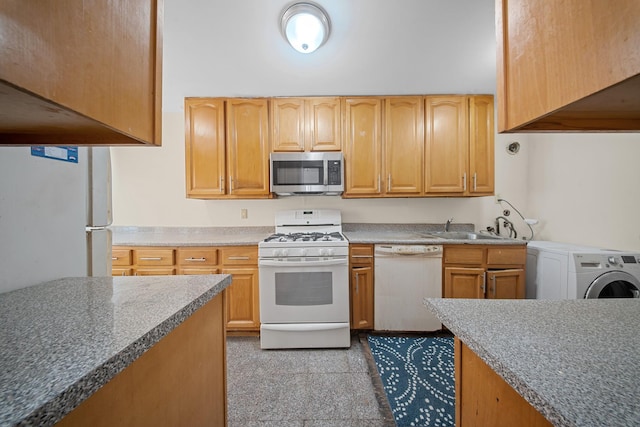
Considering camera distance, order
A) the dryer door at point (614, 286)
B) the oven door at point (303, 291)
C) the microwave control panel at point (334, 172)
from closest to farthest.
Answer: the dryer door at point (614, 286)
the oven door at point (303, 291)
the microwave control panel at point (334, 172)

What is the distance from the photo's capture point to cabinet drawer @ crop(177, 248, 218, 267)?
7.07 feet

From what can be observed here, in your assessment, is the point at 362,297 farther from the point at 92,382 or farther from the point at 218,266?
the point at 92,382

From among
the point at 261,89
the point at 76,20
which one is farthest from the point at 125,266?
the point at 76,20

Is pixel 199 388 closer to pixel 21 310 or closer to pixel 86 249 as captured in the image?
pixel 21 310

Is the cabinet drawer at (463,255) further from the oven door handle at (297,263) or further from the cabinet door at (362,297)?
the oven door handle at (297,263)

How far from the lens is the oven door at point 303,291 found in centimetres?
201

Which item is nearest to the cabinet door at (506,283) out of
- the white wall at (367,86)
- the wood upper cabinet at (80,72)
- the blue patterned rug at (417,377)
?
the blue patterned rug at (417,377)

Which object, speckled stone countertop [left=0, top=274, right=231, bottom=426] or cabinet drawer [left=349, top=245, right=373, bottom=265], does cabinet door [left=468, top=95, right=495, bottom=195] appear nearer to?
cabinet drawer [left=349, top=245, right=373, bottom=265]

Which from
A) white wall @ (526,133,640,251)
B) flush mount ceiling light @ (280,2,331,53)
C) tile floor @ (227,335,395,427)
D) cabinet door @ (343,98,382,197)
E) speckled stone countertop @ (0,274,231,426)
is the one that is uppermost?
flush mount ceiling light @ (280,2,331,53)

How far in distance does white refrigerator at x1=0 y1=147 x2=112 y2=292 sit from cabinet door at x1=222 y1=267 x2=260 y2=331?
3.79ft

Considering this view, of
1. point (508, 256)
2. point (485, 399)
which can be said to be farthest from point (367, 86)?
point (485, 399)

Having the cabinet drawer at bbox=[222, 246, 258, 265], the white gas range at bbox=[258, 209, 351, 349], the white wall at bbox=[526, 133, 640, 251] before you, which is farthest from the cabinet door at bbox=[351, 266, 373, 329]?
the white wall at bbox=[526, 133, 640, 251]

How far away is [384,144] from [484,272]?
1.49 meters

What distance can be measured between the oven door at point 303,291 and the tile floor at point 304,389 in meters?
0.27
